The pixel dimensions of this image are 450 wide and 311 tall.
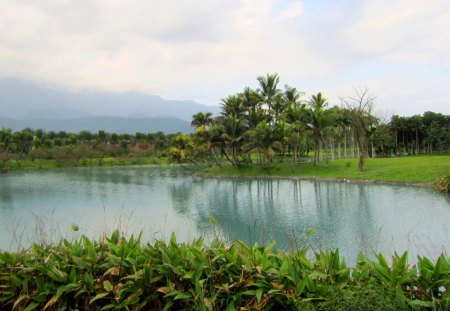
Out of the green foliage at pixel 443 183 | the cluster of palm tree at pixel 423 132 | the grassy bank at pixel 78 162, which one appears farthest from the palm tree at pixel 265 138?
the grassy bank at pixel 78 162

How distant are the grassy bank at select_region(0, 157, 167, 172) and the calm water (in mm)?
33749

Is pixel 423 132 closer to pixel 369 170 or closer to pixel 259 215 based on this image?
pixel 369 170

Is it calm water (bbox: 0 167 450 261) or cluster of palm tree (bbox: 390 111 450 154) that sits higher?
cluster of palm tree (bbox: 390 111 450 154)

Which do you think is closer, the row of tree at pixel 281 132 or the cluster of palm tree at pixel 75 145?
the row of tree at pixel 281 132

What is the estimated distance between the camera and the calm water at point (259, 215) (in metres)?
10.7

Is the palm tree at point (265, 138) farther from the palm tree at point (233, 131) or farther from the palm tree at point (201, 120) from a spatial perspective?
the palm tree at point (201, 120)

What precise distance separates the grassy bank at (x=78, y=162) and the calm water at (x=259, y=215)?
33.7 m

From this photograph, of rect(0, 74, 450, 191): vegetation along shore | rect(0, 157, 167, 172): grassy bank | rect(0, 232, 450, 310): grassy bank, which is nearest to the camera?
rect(0, 232, 450, 310): grassy bank

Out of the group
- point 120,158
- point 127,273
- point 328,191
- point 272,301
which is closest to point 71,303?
point 127,273

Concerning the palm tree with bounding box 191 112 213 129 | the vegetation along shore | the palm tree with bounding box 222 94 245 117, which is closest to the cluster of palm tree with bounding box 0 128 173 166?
the vegetation along shore

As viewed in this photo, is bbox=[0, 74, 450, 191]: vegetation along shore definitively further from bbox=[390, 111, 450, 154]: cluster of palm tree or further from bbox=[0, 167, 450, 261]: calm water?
bbox=[0, 167, 450, 261]: calm water

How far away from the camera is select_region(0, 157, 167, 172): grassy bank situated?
56769 millimetres

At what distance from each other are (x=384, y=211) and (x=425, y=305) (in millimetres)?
12889

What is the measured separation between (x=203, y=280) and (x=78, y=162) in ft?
213
